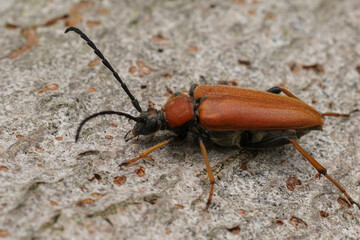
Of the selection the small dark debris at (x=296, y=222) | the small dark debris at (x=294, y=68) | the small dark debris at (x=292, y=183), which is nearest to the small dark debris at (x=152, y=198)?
the small dark debris at (x=296, y=222)

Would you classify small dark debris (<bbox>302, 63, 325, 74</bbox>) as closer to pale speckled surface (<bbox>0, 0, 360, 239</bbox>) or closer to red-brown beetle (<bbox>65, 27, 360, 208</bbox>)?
pale speckled surface (<bbox>0, 0, 360, 239</bbox>)

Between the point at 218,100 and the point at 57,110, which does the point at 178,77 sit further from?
the point at 57,110

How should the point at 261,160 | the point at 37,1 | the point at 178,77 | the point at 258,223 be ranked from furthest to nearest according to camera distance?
the point at 37,1 < the point at 178,77 < the point at 261,160 < the point at 258,223

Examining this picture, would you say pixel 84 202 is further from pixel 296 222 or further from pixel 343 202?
pixel 343 202

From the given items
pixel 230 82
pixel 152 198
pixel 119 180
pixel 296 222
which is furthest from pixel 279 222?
pixel 230 82

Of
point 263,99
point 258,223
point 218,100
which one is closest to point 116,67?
point 218,100
